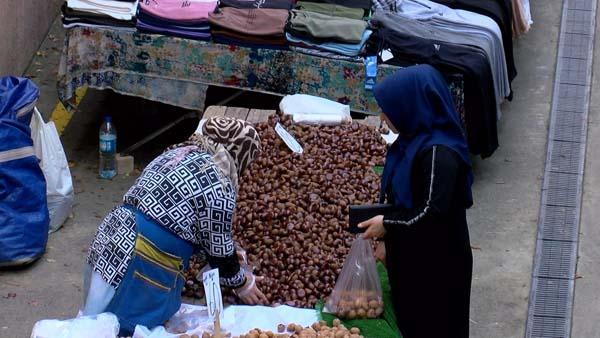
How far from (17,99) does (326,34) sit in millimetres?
1968

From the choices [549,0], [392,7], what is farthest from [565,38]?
[392,7]

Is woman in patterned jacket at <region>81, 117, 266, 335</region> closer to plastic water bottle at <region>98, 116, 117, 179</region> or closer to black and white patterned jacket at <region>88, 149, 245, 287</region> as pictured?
black and white patterned jacket at <region>88, 149, 245, 287</region>

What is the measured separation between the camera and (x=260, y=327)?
406cm

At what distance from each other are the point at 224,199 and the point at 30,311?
88.0 inches

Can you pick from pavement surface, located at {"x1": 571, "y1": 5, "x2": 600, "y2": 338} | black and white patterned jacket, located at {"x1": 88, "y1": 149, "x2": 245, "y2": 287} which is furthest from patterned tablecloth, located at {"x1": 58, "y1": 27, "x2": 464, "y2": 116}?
black and white patterned jacket, located at {"x1": 88, "y1": 149, "x2": 245, "y2": 287}

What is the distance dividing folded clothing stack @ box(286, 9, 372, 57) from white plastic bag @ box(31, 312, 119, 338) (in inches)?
130

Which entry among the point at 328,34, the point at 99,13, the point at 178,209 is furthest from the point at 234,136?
the point at 99,13

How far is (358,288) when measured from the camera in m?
4.19

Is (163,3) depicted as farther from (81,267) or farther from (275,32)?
(81,267)

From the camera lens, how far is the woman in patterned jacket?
3.79 m

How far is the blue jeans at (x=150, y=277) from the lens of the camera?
3822mm

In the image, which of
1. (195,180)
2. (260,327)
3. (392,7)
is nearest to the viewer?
(195,180)

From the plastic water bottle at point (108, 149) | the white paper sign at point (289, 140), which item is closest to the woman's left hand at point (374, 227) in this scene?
the white paper sign at point (289, 140)

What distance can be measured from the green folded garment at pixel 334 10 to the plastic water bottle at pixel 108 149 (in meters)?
1.52
